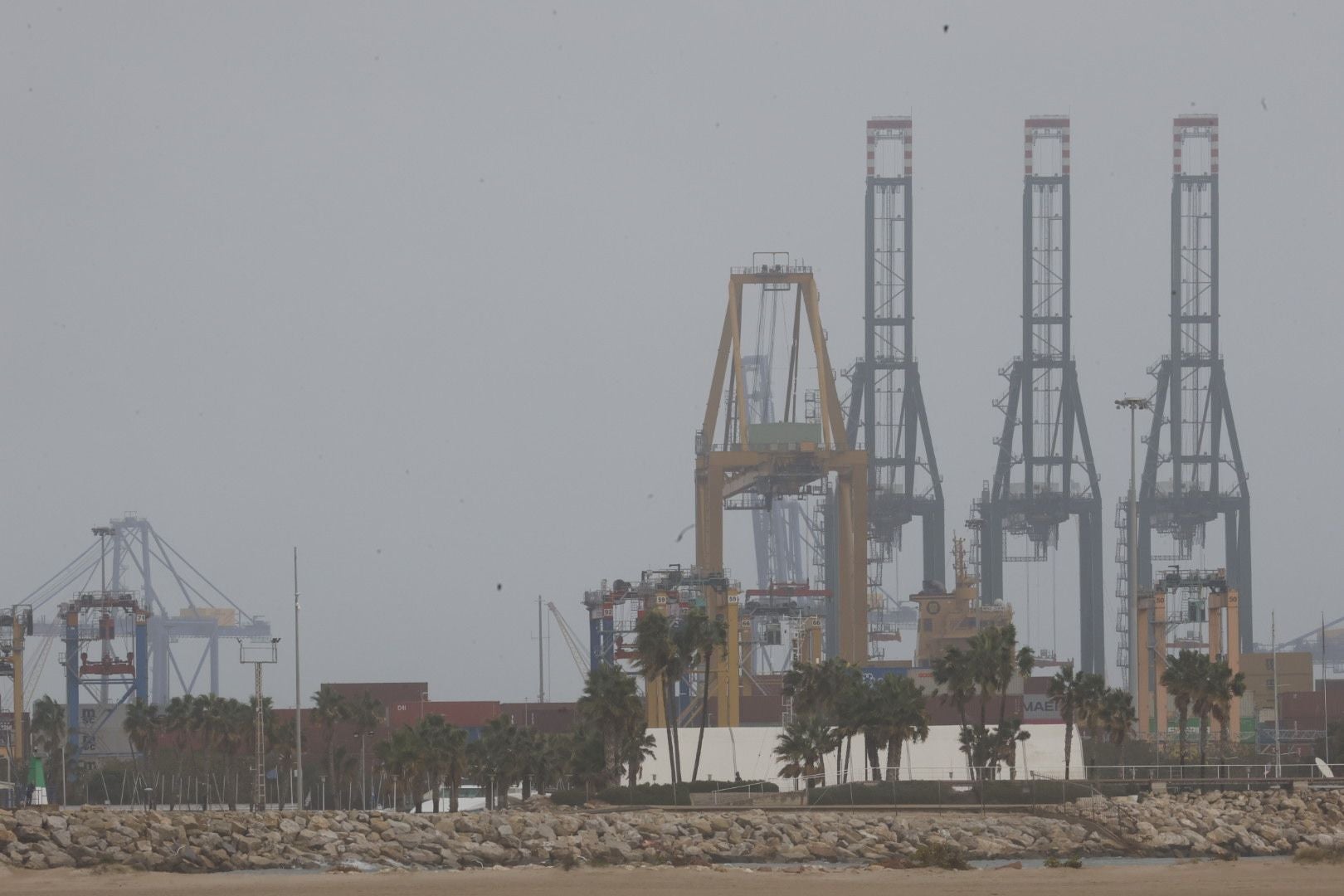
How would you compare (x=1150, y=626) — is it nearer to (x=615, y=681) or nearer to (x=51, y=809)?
(x=615, y=681)

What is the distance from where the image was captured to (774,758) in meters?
77.8

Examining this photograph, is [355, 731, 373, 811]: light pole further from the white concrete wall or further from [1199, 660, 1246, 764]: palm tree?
[1199, 660, 1246, 764]: palm tree

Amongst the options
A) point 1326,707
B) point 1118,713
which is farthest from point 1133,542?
point 1326,707

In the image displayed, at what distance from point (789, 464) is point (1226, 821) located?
61294 millimetres

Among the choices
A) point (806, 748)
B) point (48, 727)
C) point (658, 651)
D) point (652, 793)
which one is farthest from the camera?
point (48, 727)

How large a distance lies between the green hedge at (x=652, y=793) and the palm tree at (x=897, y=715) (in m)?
4.11

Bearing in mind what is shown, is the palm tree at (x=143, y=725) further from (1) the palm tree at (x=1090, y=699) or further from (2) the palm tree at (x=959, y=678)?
(1) the palm tree at (x=1090, y=699)

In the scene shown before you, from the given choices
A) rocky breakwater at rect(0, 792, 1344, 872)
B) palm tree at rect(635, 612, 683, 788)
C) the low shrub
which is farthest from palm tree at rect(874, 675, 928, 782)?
the low shrub

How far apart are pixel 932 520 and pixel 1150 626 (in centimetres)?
4421

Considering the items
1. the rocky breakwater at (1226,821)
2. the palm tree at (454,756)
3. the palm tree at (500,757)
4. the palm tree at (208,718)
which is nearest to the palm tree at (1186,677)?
the rocky breakwater at (1226,821)

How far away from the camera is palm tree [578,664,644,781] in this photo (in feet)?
233

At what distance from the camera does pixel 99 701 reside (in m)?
134

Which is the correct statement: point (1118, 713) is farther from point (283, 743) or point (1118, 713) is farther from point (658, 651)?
point (283, 743)

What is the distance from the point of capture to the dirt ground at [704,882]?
38094 mm
